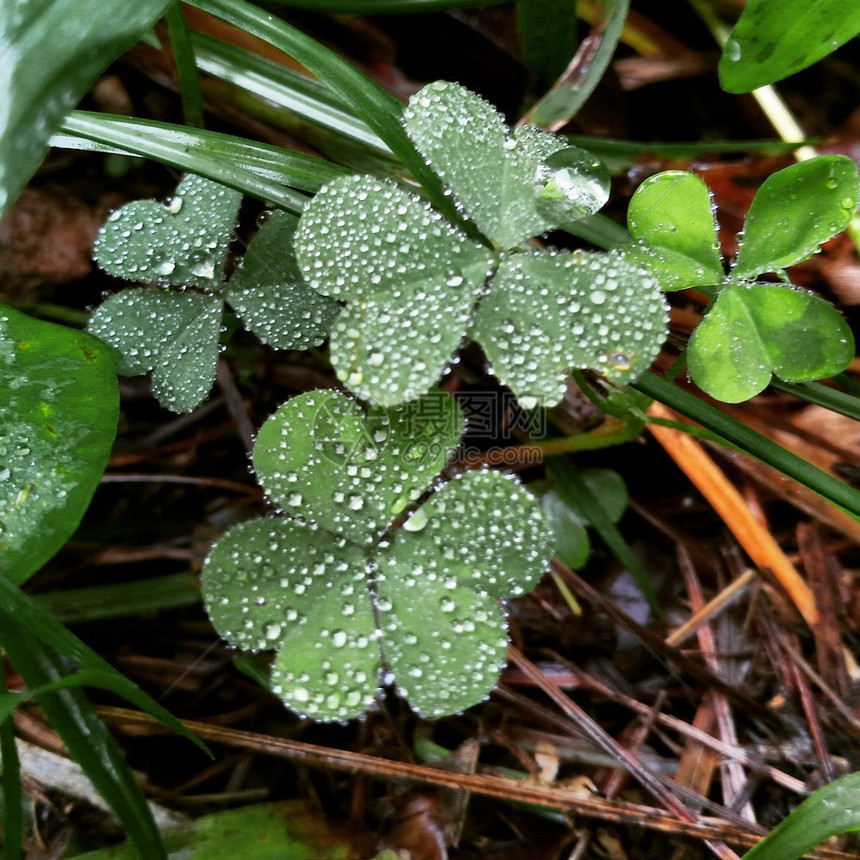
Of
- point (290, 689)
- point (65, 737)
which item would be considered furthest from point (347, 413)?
point (65, 737)

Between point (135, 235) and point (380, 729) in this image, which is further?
point (380, 729)

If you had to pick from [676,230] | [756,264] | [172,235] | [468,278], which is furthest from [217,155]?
[756,264]

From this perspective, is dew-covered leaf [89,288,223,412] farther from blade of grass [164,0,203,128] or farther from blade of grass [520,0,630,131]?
blade of grass [520,0,630,131]

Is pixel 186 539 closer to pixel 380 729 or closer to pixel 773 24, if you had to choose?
pixel 380 729

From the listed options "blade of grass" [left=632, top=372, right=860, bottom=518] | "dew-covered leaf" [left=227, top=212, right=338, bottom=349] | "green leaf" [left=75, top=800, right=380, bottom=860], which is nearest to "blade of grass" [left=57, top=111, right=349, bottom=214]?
"dew-covered leaf" [left=227, top=212, right=338, bottom=349]

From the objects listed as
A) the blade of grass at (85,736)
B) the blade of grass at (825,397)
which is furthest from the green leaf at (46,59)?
the blade of grass at (825,397)

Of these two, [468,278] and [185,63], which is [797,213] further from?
[185,63]

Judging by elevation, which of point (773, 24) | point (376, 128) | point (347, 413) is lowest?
Result: point (347, 413)

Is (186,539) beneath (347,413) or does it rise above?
beneath
